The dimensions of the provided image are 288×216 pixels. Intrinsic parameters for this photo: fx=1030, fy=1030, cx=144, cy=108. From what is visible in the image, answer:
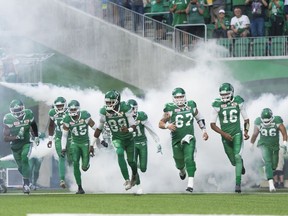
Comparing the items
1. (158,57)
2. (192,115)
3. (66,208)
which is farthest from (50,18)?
(66,208)

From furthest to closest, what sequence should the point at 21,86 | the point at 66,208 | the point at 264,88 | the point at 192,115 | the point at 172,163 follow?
the point at 21,86
the point at 264,88
the point at 172,163
the point at 192,115
the point at 66,208

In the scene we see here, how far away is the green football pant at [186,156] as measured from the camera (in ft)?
60.4

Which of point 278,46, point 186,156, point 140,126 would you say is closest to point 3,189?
point 140,126

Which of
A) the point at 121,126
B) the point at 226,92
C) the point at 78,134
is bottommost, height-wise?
the point at 78,134

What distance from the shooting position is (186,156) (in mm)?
18547

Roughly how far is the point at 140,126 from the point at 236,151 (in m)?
2.31

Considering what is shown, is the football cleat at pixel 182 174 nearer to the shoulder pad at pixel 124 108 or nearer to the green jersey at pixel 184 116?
A: the green jersey at pixel 184 116

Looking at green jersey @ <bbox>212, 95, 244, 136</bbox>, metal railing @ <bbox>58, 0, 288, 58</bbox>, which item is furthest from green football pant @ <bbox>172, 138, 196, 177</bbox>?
metal railing @ <bbox>58, 0, 288, 58</bbox>

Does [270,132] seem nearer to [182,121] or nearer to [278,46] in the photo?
[182,121]

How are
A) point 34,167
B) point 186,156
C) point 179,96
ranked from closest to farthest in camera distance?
1. point 186,156
2. point 179,96
3. point 34,167

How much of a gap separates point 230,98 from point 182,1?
6.30 m

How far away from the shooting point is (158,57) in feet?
81.2

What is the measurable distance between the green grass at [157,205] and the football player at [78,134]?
2.44 meters

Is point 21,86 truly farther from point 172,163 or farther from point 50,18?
point 172,163
